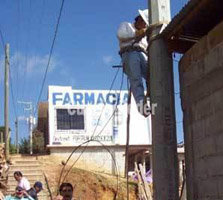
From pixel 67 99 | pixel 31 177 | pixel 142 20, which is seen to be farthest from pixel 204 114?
pixel 67 99

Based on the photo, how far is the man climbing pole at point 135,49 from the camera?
6.04 m

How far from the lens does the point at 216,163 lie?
4.89m

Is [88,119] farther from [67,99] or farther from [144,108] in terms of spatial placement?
[144,108]

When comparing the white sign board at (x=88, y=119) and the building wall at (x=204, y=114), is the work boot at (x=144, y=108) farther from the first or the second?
the white sign board at (x=88, y=119)

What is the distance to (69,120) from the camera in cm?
2642

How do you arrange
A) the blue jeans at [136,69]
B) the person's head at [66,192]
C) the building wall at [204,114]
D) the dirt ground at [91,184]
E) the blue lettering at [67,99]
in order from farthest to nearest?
the blue lettering at [67,99] → the dirt ground at [91,184] → the blue jeans at [136,69] → the person's head at [66,192] → the building wall at [204,114]

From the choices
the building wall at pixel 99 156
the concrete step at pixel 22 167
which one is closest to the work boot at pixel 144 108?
the concrete step at pixel 22 167

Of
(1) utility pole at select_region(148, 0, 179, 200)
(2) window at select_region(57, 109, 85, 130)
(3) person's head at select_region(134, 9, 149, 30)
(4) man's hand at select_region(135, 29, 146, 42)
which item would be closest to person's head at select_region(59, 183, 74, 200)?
(1) utility pole at select_region(148, 0, 179, 200)

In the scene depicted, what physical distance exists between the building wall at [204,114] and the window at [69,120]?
20.8 metres

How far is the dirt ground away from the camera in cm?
1909

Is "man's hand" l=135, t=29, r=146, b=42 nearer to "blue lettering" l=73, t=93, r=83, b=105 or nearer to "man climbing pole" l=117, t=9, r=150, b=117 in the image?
"man climbing pole" l=117, t=9, r=150, b=117

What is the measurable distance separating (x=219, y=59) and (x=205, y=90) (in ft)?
1.31

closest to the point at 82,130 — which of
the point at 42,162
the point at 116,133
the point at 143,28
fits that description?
the point at 116,133

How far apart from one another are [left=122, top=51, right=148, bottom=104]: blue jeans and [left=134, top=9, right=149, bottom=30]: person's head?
341 mm
